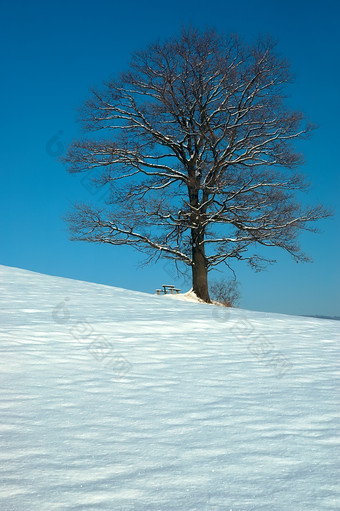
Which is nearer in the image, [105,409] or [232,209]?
[105,409]

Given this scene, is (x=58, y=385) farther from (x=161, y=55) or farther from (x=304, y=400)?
(x=161, y=55)

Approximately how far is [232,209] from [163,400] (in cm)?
1233

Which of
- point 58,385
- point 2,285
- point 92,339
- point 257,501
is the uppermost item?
point 2,285

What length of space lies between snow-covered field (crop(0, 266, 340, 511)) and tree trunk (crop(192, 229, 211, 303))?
8.13 metres

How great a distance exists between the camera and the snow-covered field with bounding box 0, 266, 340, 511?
9.35 ft

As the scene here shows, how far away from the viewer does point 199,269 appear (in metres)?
16.0

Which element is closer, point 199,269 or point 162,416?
point 162,416

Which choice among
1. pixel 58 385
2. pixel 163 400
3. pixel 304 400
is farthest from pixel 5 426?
pixel 304 400

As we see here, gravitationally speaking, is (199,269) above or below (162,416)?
above

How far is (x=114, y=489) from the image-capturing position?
2.85 meters

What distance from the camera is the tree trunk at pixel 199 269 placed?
1595cm

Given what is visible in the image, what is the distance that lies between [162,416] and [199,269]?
12.1 m

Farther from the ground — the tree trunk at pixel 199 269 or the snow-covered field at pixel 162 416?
the tree trunk at pixel 199 269

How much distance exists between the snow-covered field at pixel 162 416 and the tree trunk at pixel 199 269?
813cm
